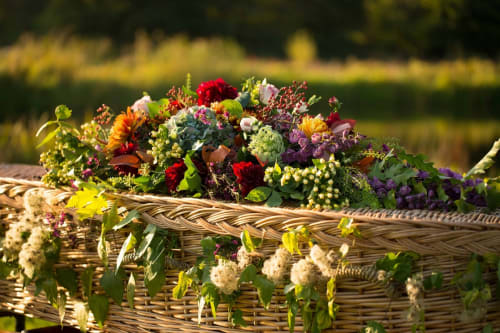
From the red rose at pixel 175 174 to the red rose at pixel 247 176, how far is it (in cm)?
16

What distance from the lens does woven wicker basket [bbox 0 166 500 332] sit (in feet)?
4.22

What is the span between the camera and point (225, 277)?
1362mm

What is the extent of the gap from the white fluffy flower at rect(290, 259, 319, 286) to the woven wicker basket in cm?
8

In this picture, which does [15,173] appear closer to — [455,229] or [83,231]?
[83,231]

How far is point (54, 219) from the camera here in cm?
174

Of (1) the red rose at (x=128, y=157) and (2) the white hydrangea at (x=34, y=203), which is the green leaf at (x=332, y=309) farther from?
(2) the white hydrangea at (x=34, y=203)

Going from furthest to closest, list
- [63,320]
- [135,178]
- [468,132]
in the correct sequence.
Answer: [468,132], [63,320], [135,178]

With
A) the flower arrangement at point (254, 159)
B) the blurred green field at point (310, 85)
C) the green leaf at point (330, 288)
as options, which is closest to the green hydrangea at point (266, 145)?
the flower arrangement at point (254, 159)

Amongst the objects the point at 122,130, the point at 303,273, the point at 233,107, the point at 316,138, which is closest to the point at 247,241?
the point at 303,273

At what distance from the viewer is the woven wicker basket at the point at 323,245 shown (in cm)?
129

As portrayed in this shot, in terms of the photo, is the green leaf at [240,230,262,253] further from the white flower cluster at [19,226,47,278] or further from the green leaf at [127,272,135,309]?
the white flower cluster at [19,226,47,278]

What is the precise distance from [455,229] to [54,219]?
116cm

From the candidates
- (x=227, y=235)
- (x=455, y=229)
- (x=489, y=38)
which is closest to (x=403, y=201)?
(x=455, y=229)

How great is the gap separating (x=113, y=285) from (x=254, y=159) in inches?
21.7
